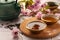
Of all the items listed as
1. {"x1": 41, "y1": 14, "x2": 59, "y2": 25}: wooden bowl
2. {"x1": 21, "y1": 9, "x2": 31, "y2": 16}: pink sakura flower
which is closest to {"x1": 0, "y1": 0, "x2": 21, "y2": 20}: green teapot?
{"x1": 21, "y1": 9, "x2": 31, "y2": 16}: pink sakura flower

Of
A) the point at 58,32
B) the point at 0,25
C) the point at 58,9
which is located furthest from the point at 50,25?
the point at 0,25

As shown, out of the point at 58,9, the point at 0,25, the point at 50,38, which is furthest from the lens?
the point at 58,9

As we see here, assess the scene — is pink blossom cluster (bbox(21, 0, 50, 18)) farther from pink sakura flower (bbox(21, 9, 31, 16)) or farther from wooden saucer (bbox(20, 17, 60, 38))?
wooden saucer (bbox(20, 17, 60, 38))

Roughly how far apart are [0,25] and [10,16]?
0.29ft

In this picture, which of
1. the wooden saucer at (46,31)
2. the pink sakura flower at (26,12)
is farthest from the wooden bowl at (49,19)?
the pink sakura flower at (26,12)

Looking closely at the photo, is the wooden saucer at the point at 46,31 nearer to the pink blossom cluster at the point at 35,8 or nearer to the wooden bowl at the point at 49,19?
the wooden bowl at the point at 49,19

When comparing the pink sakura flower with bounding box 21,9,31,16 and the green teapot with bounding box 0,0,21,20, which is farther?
the pink sakura flower with bounding box 21,9,31,16

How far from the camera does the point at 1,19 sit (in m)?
1.04

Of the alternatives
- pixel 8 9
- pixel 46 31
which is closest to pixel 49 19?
pixel 46 31

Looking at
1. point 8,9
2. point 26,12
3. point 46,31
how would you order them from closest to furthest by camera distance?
1. point 46,31
2. point 8,9
3. point 26,12

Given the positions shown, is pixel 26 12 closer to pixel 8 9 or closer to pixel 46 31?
pixel 8 9

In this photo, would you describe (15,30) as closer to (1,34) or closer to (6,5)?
(1,34)

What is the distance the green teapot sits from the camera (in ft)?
3.27

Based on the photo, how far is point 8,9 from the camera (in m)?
1.00
